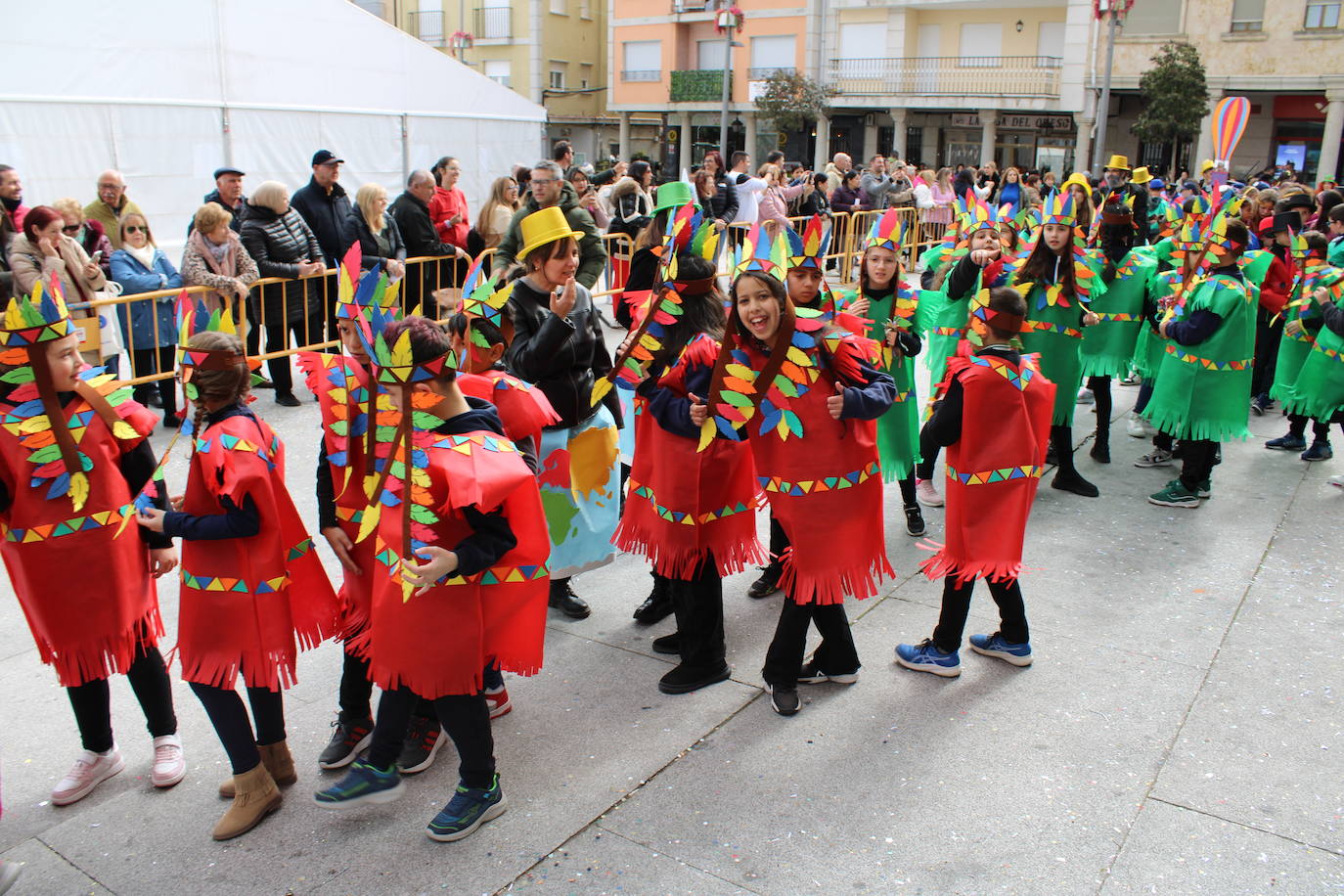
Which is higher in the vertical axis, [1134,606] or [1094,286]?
[1094,286]

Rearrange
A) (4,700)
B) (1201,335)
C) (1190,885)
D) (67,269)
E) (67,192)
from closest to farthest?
1. (1190,885)
2. (4,700)
3. (1201,335)
4. (67,269)
5. (67,192)

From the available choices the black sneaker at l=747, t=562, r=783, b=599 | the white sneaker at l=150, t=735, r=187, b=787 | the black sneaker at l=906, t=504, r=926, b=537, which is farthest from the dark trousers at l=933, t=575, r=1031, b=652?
the white sneaker at l=150, t=735, r=187, b=787

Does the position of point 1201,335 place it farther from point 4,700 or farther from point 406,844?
point 4,700

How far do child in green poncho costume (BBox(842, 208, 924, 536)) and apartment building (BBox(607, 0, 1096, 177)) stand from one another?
2997 cm

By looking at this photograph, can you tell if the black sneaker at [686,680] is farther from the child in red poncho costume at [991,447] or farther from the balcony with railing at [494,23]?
the balcony with railing at [494,23]

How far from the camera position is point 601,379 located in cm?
431

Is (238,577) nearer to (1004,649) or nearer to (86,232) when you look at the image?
(1004,649)

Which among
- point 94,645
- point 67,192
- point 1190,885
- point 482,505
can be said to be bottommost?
point 1190,885

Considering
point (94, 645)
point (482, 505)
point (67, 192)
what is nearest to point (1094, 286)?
point (482, 505)

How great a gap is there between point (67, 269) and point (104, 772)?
186 inches

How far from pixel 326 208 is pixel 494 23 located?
37.9 m

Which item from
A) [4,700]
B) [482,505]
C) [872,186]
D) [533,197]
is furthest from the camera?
[872,186]

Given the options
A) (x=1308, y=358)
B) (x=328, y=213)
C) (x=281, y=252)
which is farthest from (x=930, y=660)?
(x=328, y=213)

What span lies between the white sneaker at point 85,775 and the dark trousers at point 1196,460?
19.6ft
